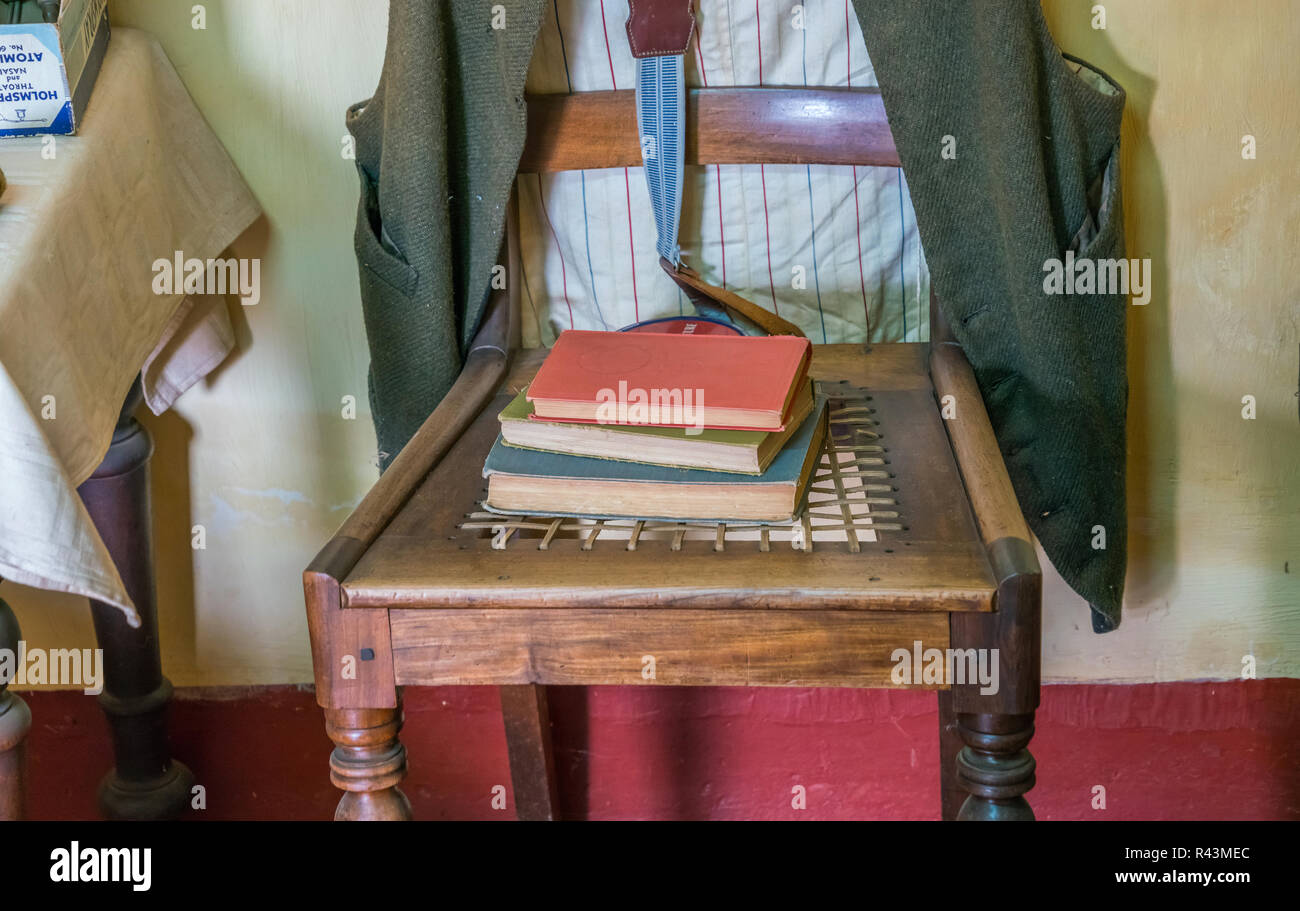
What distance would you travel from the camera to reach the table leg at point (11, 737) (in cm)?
90

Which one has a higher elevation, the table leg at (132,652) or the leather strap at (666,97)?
the leather strap at (666,97)

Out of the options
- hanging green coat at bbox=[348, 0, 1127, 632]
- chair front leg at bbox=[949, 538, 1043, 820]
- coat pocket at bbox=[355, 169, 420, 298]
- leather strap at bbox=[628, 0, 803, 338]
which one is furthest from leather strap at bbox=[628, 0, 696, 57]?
chair front leg at bbox=[949, 538, 1043, 820]

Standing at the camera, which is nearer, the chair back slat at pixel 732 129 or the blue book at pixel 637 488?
the blue book at pixel 637 488

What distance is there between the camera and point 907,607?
80 cm

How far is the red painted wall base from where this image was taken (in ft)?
4.64

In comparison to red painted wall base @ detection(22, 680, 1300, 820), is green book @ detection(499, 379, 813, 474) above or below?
above

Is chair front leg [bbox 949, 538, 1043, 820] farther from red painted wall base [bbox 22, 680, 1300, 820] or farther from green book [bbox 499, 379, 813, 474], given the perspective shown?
red painted wall base [bbox 22, 680, 1300, 820]

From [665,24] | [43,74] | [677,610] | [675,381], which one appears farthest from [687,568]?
[43,74]

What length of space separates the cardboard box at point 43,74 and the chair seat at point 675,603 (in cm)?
50

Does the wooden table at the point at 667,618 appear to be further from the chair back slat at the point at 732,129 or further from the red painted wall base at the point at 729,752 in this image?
the red painted wall base at the point at 729,752

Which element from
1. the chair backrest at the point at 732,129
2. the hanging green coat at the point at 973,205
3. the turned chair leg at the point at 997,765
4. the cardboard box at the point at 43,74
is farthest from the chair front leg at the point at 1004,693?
the cardboard box at the point at 43,74

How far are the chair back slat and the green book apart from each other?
0.31 meters

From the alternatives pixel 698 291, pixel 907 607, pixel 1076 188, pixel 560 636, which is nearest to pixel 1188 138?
pixel 1076 188

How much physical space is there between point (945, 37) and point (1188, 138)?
34 cm
